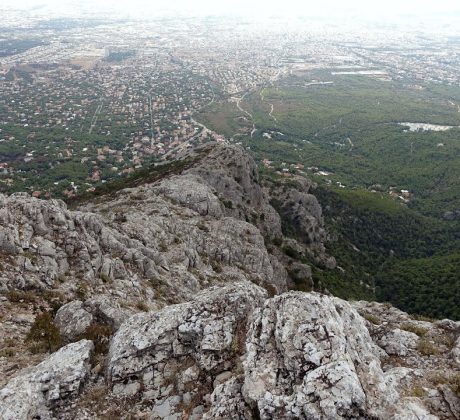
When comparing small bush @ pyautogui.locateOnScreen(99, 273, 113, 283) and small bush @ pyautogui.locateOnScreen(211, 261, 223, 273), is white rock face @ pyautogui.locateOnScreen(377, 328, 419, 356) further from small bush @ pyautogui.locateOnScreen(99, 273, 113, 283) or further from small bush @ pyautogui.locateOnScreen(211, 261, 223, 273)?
small bush @ pyautogui.locateOnScreen(211, 261, 223, 273)

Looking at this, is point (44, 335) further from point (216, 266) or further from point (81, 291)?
point (216, 266)

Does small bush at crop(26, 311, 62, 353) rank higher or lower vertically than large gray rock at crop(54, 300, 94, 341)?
higher

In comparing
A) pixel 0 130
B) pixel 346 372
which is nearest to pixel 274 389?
pixel 346 372

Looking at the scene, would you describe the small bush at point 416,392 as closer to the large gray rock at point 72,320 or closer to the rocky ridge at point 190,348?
the rocky ridge at point 190,348

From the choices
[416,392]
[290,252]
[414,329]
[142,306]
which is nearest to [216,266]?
[142,306]

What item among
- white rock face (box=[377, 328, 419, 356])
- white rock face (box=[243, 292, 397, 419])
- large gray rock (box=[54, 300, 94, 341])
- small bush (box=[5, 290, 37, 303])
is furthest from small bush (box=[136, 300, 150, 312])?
white rock face (box=[377, 328, 419, 356])

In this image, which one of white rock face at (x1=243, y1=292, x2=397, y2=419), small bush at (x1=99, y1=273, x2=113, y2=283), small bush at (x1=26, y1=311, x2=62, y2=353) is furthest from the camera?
small bush at (x1=99, y1=273, x2=113, y2=283)

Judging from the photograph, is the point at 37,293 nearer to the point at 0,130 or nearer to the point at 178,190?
the point at 178,190
